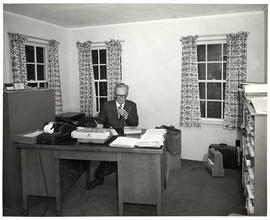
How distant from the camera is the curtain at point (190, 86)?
17.8 feet

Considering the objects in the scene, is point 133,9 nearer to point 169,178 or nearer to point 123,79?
point 123,79

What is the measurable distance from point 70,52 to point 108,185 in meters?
3.39

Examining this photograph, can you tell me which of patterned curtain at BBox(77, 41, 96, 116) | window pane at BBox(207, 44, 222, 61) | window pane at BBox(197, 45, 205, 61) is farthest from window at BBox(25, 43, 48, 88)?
window pane at BBox(207, 44, 222, 61)

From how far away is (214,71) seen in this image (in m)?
5.55

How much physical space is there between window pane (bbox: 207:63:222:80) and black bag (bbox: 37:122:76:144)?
319 centimetres

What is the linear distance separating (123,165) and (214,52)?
3.33 meters

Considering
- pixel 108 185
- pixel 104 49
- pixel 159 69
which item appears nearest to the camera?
pixel 108 185

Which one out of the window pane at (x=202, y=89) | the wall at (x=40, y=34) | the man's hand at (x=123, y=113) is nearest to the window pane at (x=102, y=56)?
the wall at (x=40, y=34)

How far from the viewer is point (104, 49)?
6.28 m

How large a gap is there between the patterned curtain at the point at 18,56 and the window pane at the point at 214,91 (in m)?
3.47

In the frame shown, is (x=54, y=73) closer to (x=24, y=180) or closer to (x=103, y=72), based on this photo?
(x=103, y=72)

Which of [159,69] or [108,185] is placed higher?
[159,69]

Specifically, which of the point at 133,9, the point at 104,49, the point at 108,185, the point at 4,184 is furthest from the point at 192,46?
the point at 4,184

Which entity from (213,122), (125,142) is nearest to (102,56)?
(213,122)
